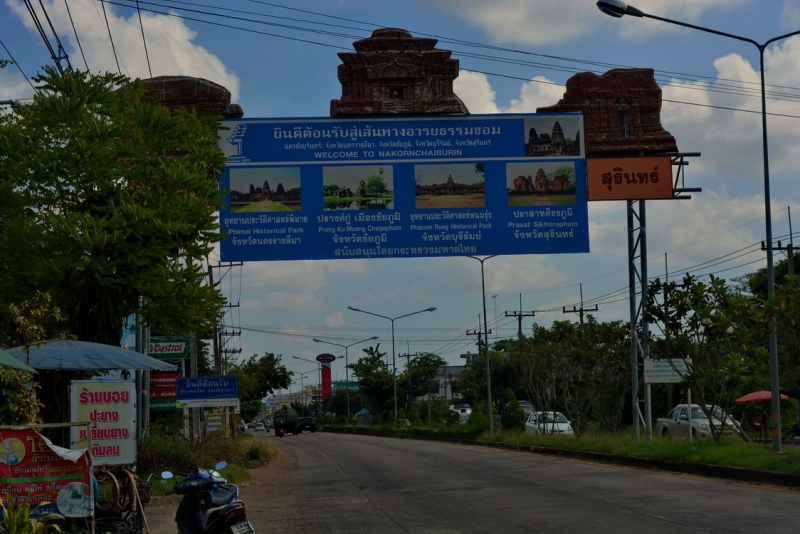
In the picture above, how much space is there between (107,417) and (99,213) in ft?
13.3

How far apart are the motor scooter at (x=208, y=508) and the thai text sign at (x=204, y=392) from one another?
19117 millimetres

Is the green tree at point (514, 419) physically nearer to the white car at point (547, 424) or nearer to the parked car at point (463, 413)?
the white car at point (547, 424)

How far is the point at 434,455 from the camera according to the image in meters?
32.1

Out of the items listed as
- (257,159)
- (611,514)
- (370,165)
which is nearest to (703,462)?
(611,514)

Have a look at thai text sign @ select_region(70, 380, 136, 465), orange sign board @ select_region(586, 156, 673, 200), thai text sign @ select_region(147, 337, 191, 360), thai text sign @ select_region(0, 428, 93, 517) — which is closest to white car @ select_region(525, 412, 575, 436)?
thai text sign @ select_region(147, 337, 191, 360)

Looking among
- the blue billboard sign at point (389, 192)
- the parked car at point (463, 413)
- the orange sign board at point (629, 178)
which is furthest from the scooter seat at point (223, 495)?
the parked car at point (463, 413)

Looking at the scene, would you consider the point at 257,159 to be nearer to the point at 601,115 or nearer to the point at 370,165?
the point at 370,165

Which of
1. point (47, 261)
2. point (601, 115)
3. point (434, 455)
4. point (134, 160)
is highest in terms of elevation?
point (601, 115)

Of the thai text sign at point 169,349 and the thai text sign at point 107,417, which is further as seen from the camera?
the thai text sign at point 169,349

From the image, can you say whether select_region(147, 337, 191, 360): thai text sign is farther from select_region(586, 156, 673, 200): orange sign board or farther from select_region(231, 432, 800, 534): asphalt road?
select_region(586, 156, 673, 200): orange sign board

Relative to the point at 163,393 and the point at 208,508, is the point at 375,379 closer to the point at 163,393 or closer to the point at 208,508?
the point at 163,393

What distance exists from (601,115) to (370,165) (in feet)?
17.4

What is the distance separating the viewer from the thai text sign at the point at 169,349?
3055 cm

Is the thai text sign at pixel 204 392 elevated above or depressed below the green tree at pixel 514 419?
above
